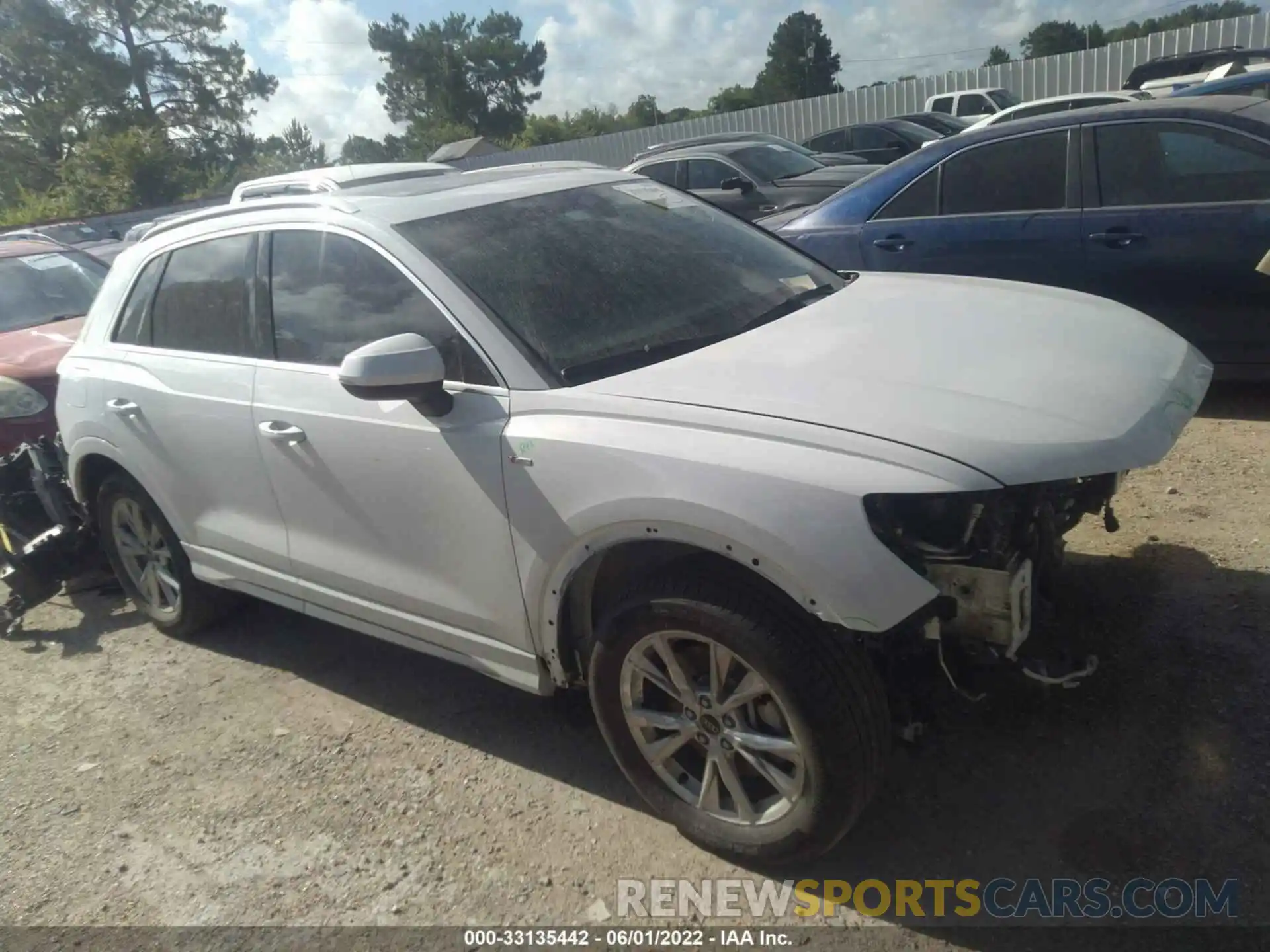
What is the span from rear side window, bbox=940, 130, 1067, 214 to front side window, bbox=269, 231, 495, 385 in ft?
12.9

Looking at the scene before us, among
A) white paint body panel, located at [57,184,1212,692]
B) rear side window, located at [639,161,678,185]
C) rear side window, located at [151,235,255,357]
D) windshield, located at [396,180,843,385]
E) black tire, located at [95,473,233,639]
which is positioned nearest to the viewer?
white paint body panel, located at [57,184,1212,692]

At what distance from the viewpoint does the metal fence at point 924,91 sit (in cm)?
1998

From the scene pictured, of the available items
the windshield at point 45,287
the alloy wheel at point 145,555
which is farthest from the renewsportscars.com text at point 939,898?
the windshield at point 45,287

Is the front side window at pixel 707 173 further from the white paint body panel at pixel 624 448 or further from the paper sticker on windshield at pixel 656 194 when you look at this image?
the white paint body panel at pixel 624 448

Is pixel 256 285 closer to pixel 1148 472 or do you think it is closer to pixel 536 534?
pixel 536 534

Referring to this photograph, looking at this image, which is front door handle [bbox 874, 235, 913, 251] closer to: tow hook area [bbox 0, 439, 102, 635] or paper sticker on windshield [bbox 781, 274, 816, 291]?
paper sticker on windshield [bbox 781, 274, 816, 291]

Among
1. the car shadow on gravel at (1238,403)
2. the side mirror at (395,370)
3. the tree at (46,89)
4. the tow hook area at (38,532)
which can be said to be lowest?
the car shadow on gravel at (1238,403)

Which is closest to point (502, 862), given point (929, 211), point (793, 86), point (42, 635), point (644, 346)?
point (644, 346)

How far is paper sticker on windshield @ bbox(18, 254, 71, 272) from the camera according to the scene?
25.5 feet

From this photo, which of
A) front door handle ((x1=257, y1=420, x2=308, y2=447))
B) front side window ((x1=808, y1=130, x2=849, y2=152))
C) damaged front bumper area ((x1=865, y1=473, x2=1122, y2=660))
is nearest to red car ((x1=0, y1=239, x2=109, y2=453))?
front door handle ((x1=257, y1=420, x2=308, y2=447))

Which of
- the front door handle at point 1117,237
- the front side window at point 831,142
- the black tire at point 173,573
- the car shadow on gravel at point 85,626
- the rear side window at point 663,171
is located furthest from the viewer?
the front side window at point 831,142

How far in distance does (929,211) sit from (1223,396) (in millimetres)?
1914

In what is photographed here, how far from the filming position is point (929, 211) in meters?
6.05

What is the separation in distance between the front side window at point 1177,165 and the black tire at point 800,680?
159 inches
